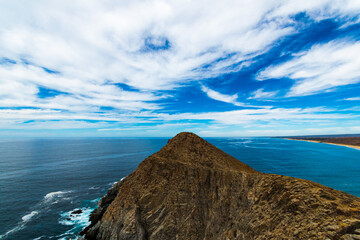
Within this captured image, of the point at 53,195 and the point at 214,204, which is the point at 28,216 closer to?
the point at 53,195

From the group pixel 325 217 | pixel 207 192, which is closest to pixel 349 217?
pixel 325 217

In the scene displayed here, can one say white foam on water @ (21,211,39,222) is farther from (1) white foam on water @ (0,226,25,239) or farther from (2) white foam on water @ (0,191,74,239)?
(1) white foam on water @ (0,226,25,239)

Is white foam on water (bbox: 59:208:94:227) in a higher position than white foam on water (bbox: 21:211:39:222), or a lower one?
lower

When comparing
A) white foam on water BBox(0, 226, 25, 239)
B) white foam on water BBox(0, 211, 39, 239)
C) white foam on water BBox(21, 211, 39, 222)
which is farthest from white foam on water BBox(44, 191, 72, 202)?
white foam on water BBox(0, 226, 25, 239)

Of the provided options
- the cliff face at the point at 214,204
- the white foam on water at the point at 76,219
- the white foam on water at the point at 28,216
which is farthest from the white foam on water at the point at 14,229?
the cliff face at the point at 214,204

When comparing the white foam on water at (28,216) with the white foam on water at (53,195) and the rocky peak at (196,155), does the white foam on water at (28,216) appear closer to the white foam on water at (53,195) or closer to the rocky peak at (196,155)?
the white foam on water at (53,195)

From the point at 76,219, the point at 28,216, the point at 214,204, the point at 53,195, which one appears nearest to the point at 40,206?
the point at 28,216

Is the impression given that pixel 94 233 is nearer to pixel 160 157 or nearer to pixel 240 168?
pixel 160 157

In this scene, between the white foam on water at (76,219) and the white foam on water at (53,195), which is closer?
the white foam on water at (76,219)

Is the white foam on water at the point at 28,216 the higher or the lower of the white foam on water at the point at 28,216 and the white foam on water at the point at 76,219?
the higher
